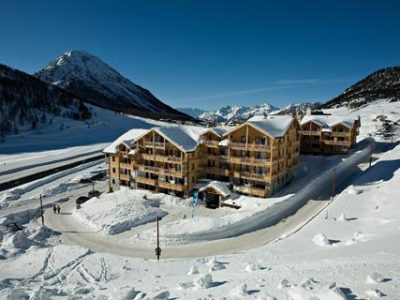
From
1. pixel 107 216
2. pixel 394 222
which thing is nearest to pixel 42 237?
pixel 107 216

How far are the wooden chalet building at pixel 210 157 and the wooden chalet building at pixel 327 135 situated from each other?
1714 centimetres

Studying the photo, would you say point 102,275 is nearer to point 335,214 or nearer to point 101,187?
point 335,214

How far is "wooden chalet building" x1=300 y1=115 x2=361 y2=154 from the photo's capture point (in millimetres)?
62406

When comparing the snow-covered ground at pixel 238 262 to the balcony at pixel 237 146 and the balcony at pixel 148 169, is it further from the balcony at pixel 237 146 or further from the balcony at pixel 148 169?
the balcony at pixel 237 146

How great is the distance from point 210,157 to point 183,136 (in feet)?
16.6

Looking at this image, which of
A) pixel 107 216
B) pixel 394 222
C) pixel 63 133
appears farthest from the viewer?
pixel 63 133

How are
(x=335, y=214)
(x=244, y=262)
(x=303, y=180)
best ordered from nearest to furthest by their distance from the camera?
(x=244, y=262) → (x=335, y=214) → (x=303, y=180)

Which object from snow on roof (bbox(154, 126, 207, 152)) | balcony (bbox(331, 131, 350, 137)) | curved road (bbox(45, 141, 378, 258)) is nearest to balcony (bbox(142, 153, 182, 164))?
snow on roof (bbox(154, 126, 207, 152))

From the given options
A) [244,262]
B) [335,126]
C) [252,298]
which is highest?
[335,126]

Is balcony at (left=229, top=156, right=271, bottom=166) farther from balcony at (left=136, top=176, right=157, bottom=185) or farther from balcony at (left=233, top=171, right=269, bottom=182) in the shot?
balcony at (left=136, top=176, right=157, bottom=185)

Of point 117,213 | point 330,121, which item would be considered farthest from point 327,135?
point 117,213

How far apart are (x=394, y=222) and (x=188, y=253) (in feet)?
60.9

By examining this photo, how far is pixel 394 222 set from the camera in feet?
88.0

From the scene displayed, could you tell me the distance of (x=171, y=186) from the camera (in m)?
43.9
